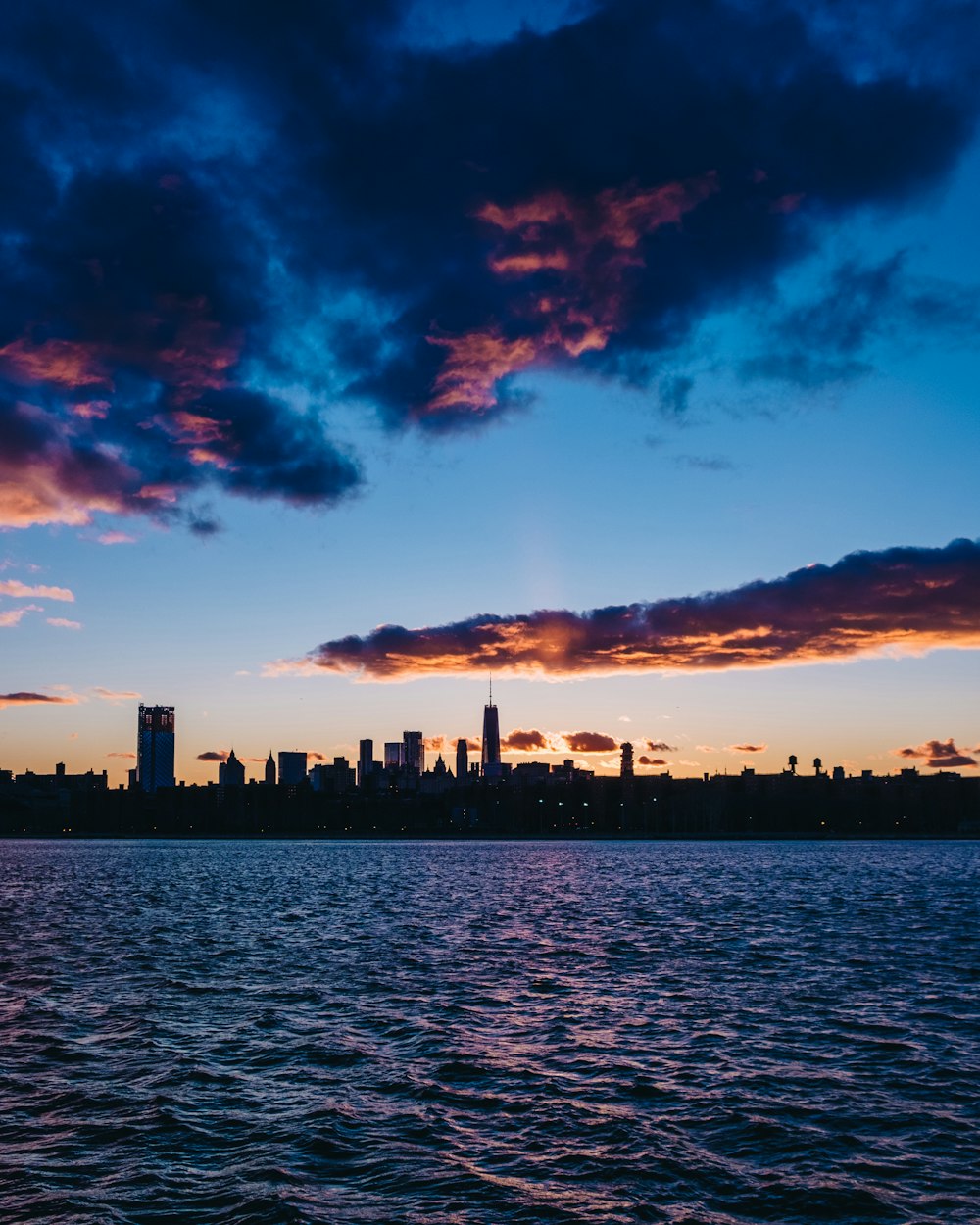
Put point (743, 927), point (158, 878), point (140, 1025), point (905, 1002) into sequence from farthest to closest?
point (158, 878) < point (743, 927) < point (905, 1002) < point (140, 1025)

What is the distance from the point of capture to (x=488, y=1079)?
30.0 m

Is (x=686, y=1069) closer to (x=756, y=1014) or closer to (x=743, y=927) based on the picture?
(x=756, y=1014)

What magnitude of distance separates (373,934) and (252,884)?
77.6 m

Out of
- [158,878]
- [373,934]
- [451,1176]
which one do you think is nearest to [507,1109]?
[451,1176]

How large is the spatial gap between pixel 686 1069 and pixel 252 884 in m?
119

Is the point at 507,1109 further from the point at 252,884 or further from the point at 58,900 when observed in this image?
the point at 252,884

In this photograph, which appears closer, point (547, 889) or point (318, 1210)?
point (318, 1210)

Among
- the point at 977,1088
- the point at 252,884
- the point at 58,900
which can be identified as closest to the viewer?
the point at 977,1088

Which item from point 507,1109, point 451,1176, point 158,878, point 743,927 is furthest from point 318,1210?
point 158,878

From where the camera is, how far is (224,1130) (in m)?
24.9

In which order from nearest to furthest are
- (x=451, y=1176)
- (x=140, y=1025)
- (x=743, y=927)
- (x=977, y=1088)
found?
(x=451, y=1176) → (x=977, y=1088) → (x=140, y=1025) → (x=743, y=927)

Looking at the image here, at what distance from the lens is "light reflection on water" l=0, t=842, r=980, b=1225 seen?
20.9 metres

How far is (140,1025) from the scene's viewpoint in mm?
37875

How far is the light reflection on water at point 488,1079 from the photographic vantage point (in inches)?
822
